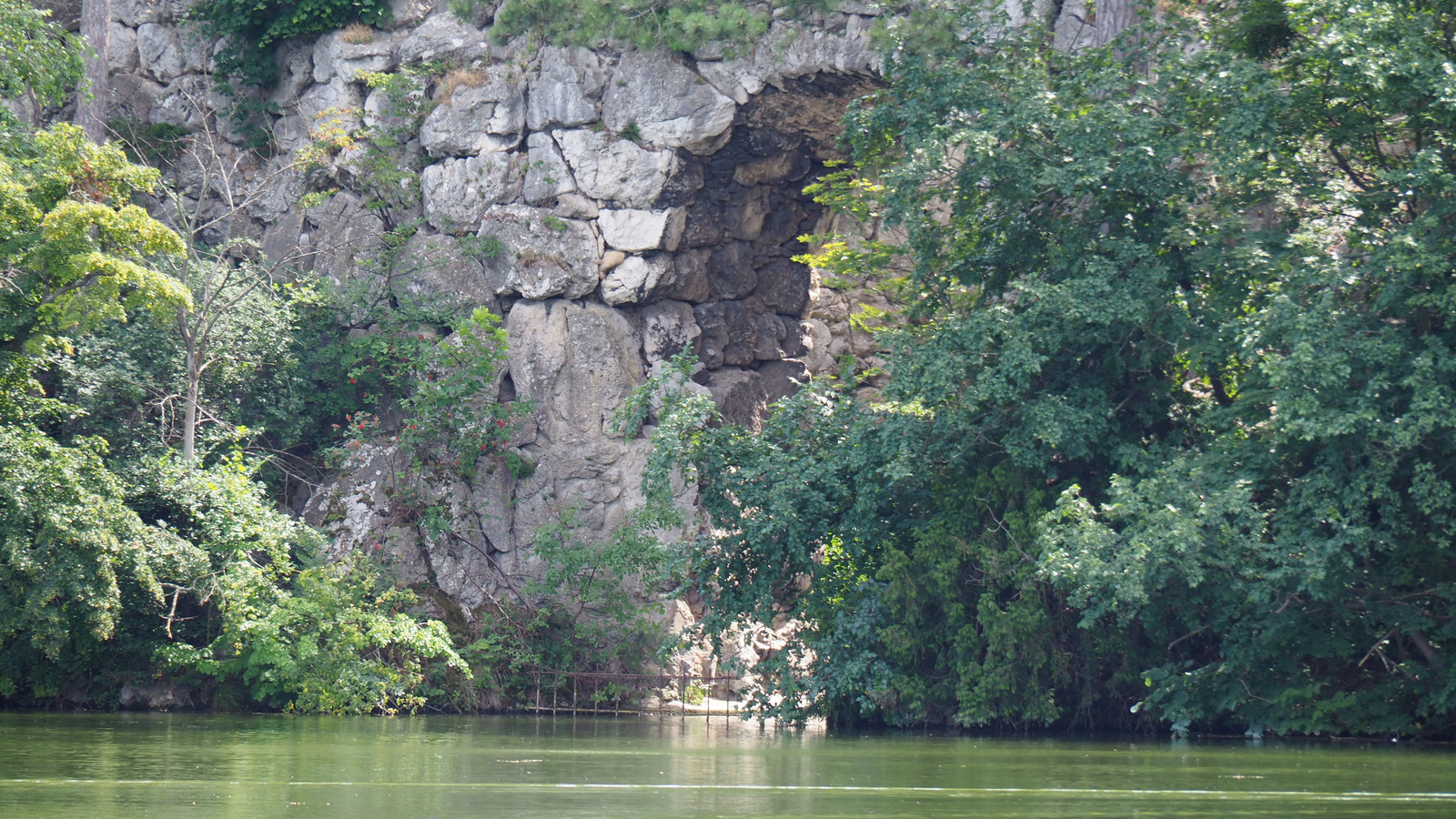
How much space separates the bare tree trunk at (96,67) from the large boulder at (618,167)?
7.67 metres

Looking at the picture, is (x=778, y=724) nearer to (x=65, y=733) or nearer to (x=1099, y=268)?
(x=1099, y=268)

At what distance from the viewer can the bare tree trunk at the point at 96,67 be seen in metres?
21.6

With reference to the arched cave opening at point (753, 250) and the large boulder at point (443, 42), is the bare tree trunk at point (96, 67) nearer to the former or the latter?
the large boulder at point (443, 42)

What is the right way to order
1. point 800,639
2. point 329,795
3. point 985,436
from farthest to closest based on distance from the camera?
1. point 800,639
2. point 985,436
3. point 329,795

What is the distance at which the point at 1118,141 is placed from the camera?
46.2 feet

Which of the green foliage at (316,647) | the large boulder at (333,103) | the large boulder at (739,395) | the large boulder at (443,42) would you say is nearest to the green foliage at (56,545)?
the green foliage at (316,647)

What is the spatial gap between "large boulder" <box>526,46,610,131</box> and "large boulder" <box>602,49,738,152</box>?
26 centimetres

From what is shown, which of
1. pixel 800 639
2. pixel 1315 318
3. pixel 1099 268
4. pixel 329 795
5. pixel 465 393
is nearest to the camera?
pixel 329 795

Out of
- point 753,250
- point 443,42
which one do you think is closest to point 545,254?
point 753,250

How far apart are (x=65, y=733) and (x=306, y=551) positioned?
5666 millimetres

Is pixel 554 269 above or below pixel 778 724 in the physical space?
above

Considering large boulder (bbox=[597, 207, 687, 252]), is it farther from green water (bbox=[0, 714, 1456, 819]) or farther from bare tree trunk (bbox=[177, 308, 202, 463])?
green water (bbox=[0, 714, 1456, 819])

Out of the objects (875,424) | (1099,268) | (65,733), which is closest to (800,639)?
(875,424)

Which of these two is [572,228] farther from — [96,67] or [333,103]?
[96,67]
